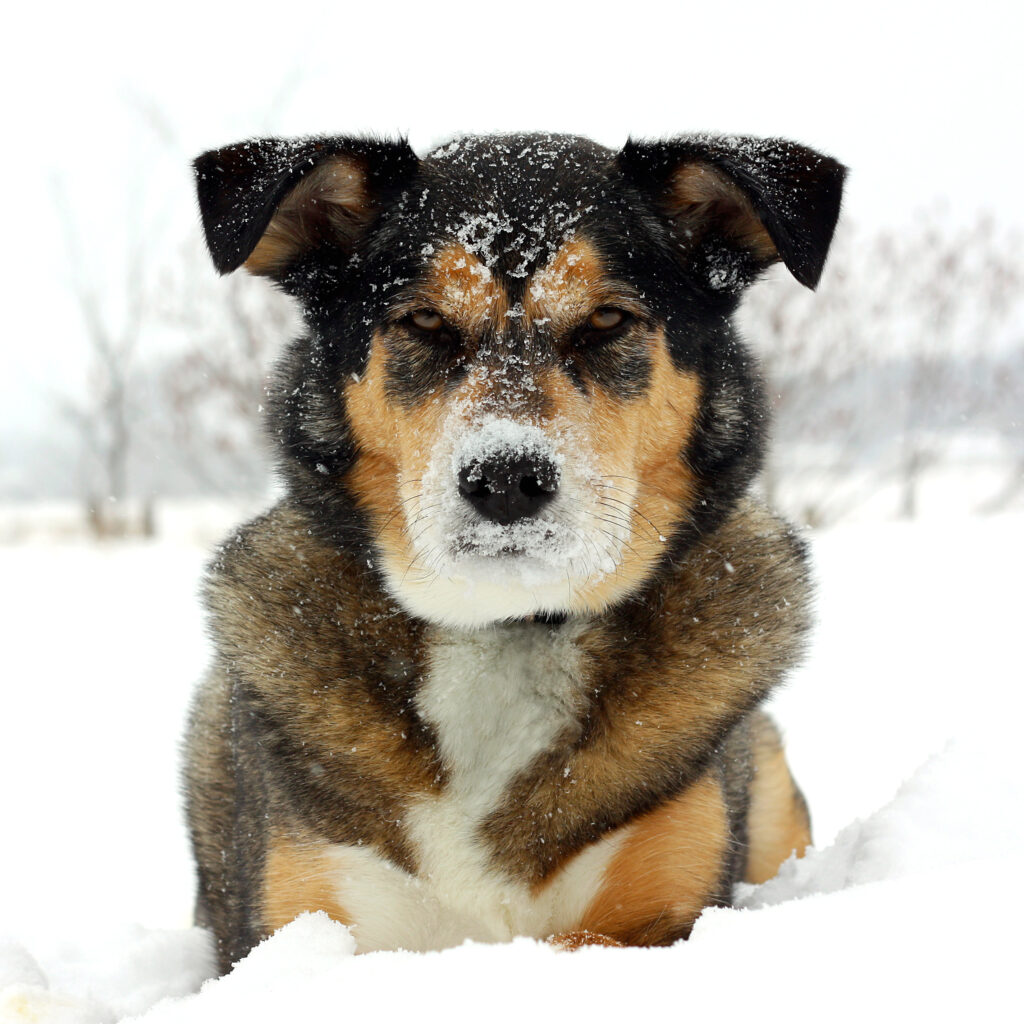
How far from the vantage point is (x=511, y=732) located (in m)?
2.73

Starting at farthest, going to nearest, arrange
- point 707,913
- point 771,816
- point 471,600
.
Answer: point 771,816, point 471,600, point 707,913

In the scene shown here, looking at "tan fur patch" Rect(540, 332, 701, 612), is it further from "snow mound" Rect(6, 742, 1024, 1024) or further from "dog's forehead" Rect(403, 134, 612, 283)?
"snow mound" Rect(6, 742, 1024, 1024)

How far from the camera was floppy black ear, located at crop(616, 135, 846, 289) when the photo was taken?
2664mm

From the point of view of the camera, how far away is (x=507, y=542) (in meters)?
2.41

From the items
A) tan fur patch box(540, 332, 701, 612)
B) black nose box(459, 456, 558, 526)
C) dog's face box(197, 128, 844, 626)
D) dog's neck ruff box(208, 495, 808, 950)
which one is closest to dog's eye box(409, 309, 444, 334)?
dog's face box(197, 128, 844, 626)

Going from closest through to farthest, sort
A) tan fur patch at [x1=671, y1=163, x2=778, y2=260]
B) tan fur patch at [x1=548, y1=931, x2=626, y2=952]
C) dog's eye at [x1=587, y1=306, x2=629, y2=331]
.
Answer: tan fur patch at [x1=548, y1=931, x2=626, y2=952] < dog's eye at [x1=587, y1=306, x2=629, y2=331] < tan fur patch at [x1=671, y1=163, x2=778, y2=260]

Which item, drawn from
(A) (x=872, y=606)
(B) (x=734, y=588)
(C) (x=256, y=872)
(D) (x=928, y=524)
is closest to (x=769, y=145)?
(B) (x=734, y=588)

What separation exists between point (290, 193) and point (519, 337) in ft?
2.31

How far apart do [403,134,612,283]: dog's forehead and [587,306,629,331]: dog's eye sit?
19 centimetres

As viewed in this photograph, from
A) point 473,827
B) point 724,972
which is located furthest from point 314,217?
point 724,972

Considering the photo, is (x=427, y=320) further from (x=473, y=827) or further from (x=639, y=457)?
(x=473, y=827)

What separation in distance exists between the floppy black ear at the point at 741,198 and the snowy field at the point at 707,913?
4.89ft

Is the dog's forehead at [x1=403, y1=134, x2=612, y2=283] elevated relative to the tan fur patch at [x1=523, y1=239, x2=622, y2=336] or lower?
elevated

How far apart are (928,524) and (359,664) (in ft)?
42.2
